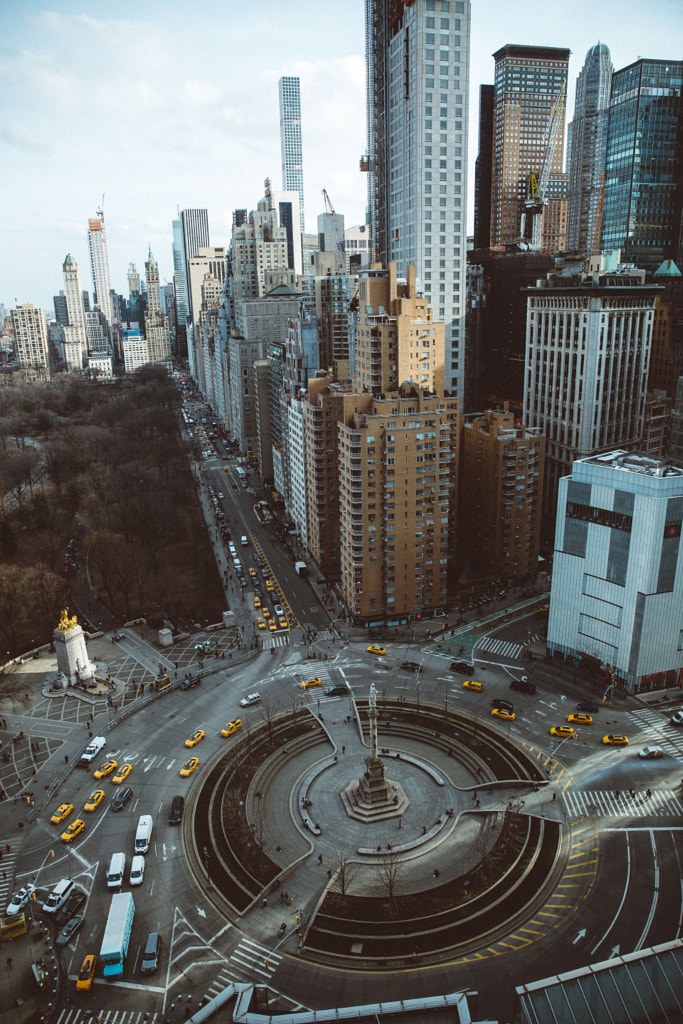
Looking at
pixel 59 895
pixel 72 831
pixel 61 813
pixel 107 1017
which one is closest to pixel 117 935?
pixel 107 1017

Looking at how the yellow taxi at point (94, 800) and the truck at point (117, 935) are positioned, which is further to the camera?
the yellow taxi at point (94, 800)

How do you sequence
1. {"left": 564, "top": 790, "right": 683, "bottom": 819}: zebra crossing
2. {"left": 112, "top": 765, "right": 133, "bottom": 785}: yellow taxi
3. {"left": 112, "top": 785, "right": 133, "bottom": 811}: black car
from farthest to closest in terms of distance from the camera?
{"left": 112, "top": 765, "right": 133, "bottom": 785}: yellow taxi → {"left": 112, "top": 785, "right": 133, "bottom": 811}: black car → {"left": 564, "top": 790, "right": 683, "bottom": 819}: zebra crossing

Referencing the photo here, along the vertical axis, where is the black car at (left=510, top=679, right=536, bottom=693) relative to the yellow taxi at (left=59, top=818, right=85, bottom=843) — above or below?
above

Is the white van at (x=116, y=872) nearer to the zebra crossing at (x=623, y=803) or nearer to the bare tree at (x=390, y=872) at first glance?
the bare tree at (x=390, y=872)

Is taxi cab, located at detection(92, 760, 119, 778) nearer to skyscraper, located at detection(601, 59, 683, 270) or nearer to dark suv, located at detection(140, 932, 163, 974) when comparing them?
dark suv, located at detection(140, 932, 163, 974)

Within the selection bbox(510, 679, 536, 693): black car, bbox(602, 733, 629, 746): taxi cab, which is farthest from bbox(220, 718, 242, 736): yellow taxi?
bbox(602, 733, 629, 746): taxi cab

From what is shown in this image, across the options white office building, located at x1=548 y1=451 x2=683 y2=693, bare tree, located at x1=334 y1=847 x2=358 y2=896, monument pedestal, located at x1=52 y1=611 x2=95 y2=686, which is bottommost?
bare tree, located at x1=334 y1=847 x2=358 y2=896

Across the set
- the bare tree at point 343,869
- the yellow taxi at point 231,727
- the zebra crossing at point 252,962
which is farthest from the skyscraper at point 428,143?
the zebra crossing at point 252,962

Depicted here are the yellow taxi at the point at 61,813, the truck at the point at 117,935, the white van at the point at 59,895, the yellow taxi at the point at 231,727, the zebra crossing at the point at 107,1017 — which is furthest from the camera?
the yellow taxi at the point at 231,727
